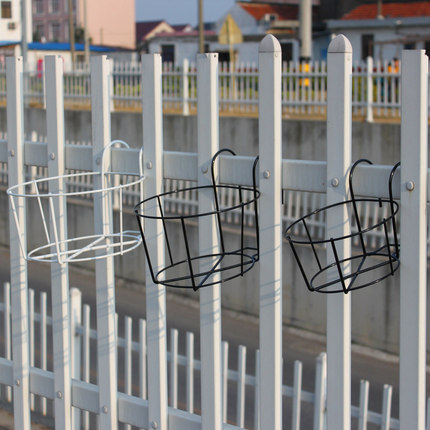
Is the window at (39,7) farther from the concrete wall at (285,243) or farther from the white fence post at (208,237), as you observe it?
the white fence post at (208,237)

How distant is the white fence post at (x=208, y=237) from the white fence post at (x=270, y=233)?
0.54ft

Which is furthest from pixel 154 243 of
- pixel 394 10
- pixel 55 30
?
pixel 55 30

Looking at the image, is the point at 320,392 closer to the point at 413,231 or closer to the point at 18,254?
the point at 18,254

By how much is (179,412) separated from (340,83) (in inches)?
46.5

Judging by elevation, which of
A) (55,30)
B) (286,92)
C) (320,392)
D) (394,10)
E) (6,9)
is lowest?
(320,392)

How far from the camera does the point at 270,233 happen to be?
2.31 metres

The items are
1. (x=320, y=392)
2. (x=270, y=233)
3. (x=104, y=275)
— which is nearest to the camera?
(x=270, y=233)

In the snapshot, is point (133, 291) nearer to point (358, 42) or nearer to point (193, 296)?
point (193, 296)

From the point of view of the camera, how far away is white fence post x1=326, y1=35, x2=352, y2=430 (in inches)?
82.7

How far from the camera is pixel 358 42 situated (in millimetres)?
34344

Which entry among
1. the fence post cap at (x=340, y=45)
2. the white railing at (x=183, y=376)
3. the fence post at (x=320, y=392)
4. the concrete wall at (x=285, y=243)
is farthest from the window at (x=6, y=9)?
the concrete wall at (x=285, y=243)

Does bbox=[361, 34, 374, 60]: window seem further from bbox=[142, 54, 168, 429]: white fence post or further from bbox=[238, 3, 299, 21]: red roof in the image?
bbox=[142, 54, 168, 429]: white fence post

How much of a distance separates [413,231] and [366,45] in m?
33.8

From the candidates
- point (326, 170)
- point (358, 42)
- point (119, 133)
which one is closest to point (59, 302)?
point (326, 170)
